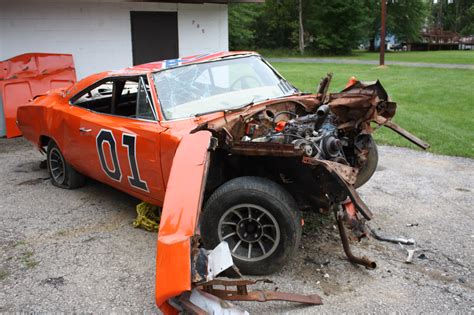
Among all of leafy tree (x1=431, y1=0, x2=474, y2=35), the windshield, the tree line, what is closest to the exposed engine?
the windshield

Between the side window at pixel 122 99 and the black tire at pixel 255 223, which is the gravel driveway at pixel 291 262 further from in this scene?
the side window at pixel 122 99

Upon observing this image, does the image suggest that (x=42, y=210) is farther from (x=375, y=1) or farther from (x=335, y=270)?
(x=375, y=1)

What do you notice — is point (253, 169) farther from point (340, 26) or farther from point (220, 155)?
point (340, 26)

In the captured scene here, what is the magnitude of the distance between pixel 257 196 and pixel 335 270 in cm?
96

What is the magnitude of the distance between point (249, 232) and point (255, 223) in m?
0.10

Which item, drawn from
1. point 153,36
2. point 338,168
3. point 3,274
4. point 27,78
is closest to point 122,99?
point 3,274

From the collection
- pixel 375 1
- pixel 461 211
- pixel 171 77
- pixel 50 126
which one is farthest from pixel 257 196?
pixel 375 1

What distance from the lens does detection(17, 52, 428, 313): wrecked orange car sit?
3.03 meters

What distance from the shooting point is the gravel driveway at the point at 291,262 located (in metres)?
3.44

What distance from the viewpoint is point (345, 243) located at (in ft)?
12.7

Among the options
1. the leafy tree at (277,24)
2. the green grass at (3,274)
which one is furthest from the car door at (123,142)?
the leafy tree at (277,24)

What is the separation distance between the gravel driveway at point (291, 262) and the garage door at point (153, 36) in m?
5.91

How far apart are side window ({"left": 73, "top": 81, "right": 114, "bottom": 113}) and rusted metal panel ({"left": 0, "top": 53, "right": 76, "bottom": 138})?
356cm

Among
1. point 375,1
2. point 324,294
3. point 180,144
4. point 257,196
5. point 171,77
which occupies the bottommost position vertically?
point 324,294
